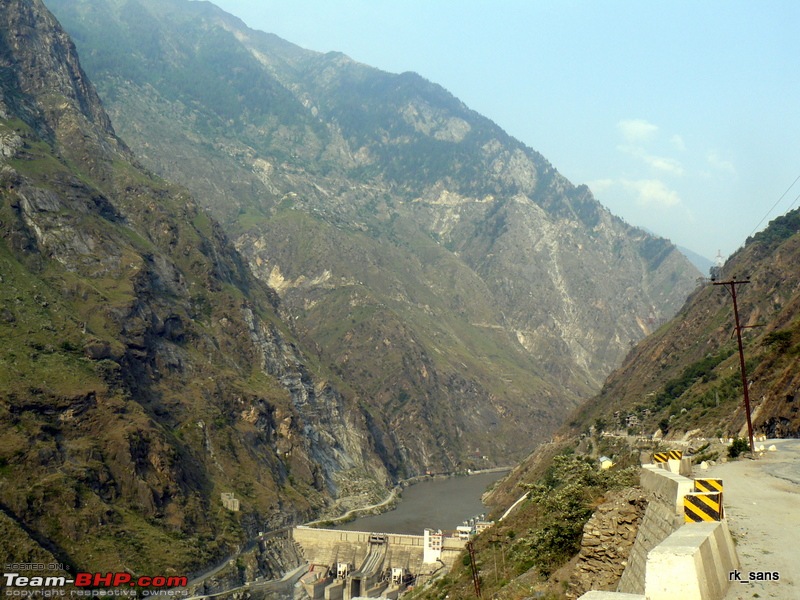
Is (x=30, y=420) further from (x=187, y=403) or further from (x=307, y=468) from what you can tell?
(x=307, y=468)

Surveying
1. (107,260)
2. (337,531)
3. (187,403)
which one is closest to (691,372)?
(337,531)

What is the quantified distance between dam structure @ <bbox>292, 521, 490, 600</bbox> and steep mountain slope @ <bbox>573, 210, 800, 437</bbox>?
38.0 metres

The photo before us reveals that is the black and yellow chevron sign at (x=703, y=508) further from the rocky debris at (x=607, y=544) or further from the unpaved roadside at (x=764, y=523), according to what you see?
the rocky debris at (x=607, y=544)

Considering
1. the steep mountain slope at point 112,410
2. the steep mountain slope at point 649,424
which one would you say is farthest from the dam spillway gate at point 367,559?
the steep mountain slope at point 649,424

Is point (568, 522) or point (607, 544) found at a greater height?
point (607, 544)

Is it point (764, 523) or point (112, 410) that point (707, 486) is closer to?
point (764, 523)

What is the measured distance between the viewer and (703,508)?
17281mm

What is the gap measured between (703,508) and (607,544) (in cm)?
505

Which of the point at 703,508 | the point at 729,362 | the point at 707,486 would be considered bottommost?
the point at 729,362

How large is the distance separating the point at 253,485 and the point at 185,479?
1959cm

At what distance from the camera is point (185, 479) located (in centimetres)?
14038

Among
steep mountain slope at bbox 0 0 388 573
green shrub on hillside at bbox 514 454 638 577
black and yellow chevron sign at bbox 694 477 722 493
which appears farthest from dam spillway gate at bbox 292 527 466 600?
black and yellow chevron sign at bbox 694 477 722 493

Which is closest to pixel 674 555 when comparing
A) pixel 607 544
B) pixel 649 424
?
pixel 607 544

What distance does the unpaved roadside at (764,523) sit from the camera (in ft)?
51.8
